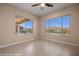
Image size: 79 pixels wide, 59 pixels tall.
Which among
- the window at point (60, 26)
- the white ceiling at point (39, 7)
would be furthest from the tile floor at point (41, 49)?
the white ceiling at point (39, 7)

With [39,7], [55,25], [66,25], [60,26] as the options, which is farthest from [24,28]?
[66,25]

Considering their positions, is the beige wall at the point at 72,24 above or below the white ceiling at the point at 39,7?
below

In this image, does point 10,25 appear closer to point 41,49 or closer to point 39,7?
point 39,7

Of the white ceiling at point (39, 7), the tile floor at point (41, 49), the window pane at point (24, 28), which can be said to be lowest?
the tile floor at point (41, 49)

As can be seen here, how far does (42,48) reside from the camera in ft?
6.41

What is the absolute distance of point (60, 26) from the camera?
170 centimetres

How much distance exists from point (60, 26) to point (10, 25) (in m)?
1.13

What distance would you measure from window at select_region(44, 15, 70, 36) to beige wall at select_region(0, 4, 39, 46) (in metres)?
0.36

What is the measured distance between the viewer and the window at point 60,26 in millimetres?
1706

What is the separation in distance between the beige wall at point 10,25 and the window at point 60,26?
A: 362 mm

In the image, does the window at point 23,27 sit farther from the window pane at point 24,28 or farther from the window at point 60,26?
the window at point 60,26

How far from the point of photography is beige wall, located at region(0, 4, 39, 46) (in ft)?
5.62

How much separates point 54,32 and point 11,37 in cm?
103

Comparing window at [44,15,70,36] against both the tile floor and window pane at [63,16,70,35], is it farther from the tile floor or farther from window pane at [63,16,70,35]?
the tile floor
